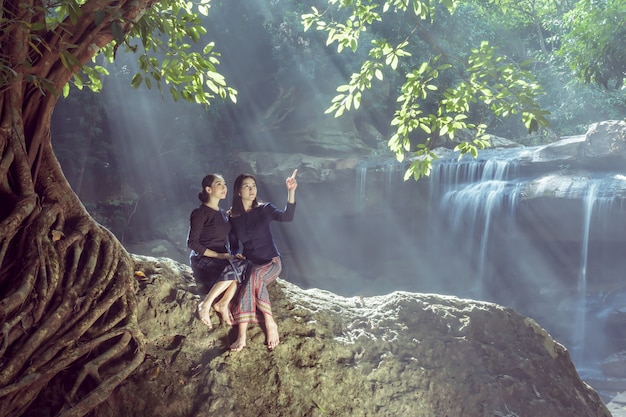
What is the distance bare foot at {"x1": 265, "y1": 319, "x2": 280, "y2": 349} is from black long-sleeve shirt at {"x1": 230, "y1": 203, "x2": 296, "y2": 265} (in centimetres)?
45

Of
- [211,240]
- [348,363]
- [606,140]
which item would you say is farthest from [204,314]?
[606,140]

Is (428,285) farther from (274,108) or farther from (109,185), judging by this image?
(109,185)

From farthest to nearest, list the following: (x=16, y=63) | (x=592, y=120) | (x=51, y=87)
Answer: (x=592, y=120), (x=16, y=63), (x=51, y=87)

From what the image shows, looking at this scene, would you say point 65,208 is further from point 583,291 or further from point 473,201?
point 583,291

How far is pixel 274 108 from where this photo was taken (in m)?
17.5

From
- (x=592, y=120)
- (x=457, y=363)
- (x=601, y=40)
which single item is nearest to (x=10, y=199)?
(x=457, y=363)

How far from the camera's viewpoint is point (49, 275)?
2871mm

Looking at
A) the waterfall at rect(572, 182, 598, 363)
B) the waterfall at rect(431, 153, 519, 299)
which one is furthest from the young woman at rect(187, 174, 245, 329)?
the waterfall at rect(431, 153, 519, 299)

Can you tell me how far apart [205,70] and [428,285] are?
1322 centimetres

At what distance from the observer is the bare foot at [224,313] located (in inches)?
131

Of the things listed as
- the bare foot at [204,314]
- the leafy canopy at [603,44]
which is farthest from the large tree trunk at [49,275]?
the leafy canopy at [603,44]

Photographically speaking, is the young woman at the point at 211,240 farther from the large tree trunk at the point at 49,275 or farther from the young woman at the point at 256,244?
the large tree trunk at the point at 49,275

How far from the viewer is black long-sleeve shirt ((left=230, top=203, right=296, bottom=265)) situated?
3613 millimetres

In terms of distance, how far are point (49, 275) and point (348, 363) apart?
1935mm
